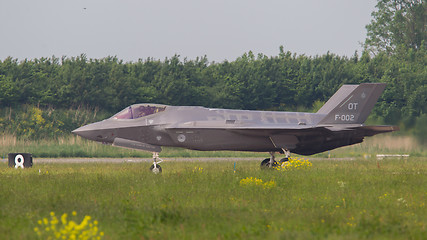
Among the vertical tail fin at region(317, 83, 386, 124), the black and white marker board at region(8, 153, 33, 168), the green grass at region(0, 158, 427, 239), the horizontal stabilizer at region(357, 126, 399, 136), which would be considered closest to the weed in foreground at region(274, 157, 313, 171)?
the vertical tail fin at region(317, 83, 386, 124)

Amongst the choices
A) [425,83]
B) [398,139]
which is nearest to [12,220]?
[398,139]

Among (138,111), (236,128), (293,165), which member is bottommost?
(293,165)

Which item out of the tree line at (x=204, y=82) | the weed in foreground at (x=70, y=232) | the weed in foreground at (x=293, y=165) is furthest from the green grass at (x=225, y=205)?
the tree line at (x=204, y=82)

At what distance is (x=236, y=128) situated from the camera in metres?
21.2

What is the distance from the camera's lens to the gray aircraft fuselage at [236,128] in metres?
20.9

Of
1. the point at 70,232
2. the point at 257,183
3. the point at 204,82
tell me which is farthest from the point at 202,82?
the point at 70,232

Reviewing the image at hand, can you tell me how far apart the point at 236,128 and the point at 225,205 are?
30.8 feet

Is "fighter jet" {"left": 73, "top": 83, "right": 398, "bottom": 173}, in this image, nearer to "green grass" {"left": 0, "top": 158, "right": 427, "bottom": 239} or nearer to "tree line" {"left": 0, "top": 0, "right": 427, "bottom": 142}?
"green grass" {"left": 0, "top": 158, "right": 427, "bottom": 239}

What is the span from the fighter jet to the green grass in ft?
8.34

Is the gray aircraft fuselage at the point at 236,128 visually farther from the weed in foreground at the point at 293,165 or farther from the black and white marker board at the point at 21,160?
the black and white marker board at the point at 21,160

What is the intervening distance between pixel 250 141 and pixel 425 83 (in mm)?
32840

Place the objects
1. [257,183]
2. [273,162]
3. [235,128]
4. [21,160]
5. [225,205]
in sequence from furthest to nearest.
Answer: [21,160] < [273,162] < [235,128] < [257,183] < [225,205]

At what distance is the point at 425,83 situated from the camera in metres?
49.4

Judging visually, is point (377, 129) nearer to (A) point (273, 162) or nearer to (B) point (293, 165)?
(B) point (293, 165)
